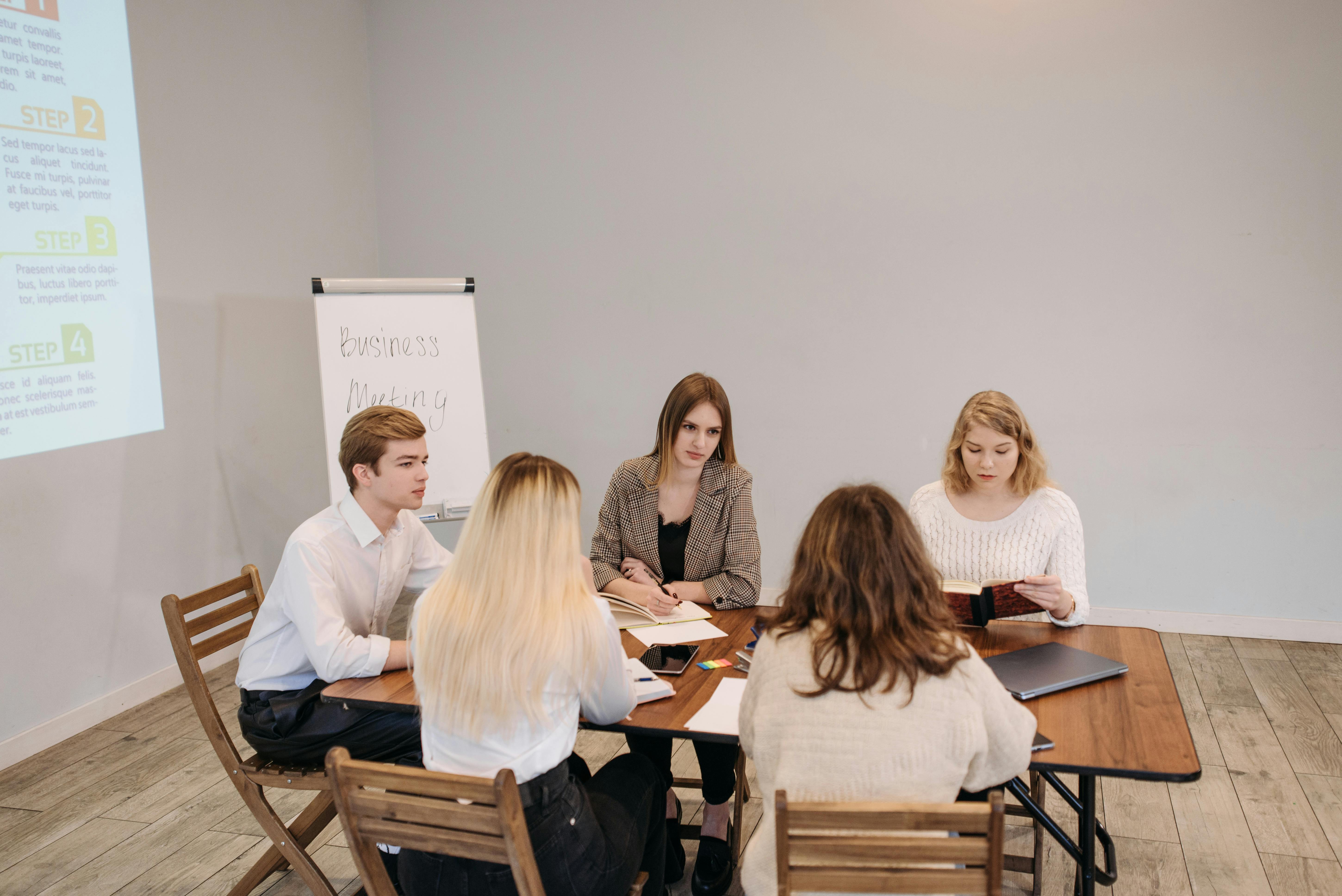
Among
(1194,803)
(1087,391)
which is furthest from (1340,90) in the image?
(1194,803)

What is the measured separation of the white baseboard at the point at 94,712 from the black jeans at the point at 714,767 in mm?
1579

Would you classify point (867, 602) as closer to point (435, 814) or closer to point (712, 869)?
point (435, 814)

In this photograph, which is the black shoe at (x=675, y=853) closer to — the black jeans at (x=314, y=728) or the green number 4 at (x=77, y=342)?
the black jeans at (x=314, y=728)

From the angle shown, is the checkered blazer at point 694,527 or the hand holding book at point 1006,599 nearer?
the hand holding book at point 1006,599

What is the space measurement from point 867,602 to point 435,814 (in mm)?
779

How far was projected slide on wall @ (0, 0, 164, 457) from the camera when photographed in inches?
124

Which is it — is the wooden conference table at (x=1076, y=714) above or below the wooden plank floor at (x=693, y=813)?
above

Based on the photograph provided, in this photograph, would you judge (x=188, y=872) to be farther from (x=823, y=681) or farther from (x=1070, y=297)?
(x=1070, y=297)

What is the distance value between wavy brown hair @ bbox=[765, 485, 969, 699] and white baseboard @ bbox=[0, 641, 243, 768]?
2378 millimetres

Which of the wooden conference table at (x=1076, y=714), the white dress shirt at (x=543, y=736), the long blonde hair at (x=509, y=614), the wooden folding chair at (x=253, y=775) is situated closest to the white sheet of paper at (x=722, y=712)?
the wooden conference table at (x=1076, y=714)

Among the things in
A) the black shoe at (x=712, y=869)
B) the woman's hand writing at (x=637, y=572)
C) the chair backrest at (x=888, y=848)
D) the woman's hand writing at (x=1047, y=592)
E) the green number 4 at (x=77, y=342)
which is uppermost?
the green number 4 at (x=77, y=342)

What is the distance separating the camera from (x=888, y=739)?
1396mm

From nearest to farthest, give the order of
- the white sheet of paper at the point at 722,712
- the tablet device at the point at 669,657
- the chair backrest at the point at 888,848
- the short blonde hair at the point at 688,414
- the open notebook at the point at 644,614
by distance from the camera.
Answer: the chair backrest at the point at 888,848 < the white sheet of paper at the point at 722,712 < the tablet device at the point at 669,657 < the open notebook at the point at 644,614 < the short blonde hair at the point at 688,414

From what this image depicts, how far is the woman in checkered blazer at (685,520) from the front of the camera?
2580mm
